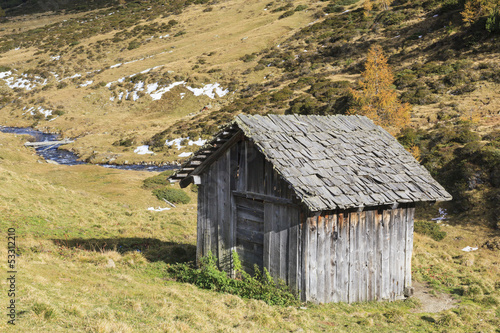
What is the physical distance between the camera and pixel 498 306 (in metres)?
13.5

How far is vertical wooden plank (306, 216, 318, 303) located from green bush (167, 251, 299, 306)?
0.51 metres

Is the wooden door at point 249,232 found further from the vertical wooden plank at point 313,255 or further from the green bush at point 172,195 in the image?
the green bush at point 172,195

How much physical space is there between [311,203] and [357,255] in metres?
2.92

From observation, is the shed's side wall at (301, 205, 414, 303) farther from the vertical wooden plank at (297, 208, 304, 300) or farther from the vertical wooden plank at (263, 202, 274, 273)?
the vertical wooden plank at (263, 202, 274, 273)

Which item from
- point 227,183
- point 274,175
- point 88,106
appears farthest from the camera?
point 88,106

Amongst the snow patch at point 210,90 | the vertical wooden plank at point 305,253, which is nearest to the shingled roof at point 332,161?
the vertical wooden plank at point 305,253

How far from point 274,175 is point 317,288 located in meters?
3.25

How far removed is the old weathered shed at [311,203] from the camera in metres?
11.4

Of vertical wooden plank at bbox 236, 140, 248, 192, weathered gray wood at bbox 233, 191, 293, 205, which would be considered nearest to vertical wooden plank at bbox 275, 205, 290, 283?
weathered gray wood at bbox 233, 191, 293, 205

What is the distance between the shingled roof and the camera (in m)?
11.2

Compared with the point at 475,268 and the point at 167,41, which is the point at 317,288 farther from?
the point at 167,41

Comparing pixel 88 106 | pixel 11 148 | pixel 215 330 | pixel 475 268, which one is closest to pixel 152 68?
pixel 88 106

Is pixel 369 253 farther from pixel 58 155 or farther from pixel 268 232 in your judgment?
pixel 58 155

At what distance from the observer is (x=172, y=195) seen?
2934cm
